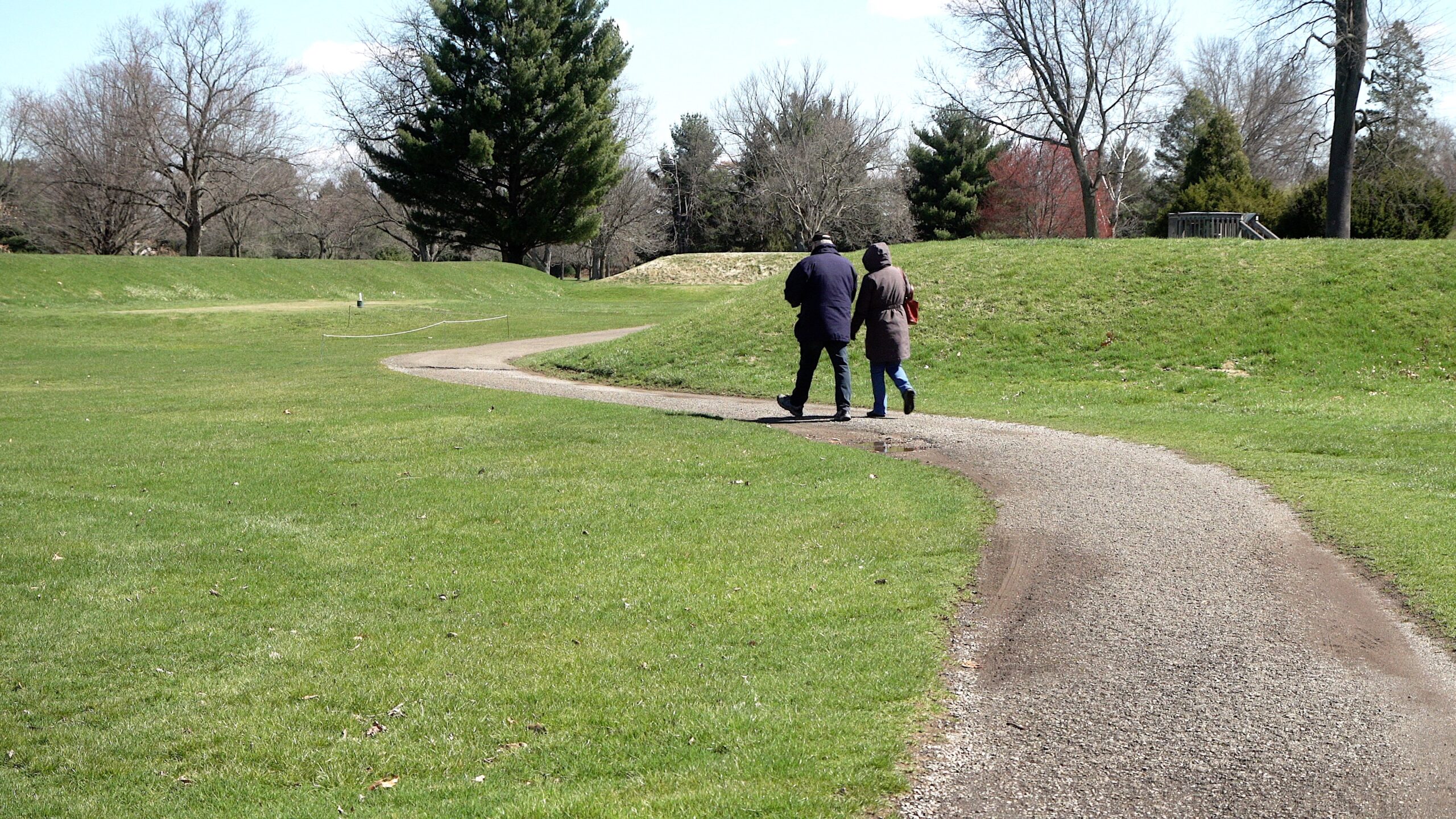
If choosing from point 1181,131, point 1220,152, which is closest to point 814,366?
point 1220,152

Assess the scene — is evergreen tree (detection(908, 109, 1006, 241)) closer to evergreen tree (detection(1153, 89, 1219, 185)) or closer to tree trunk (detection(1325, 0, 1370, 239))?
evergreen tree (detection(1153, 89, 1219, 185))

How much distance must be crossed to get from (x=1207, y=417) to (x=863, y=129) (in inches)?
2361

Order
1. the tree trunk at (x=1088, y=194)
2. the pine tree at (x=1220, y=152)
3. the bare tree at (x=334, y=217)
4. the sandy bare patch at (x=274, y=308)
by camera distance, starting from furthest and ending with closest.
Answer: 1. the bare tree at (x=334, y=217)
2. the pine tree at (x=1220, y=152)
3. the tree trunk at (x=1088, y=194)
4. the sandy bare patch at (x=274, y=308)

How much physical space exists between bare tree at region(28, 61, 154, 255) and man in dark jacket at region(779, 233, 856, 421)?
51.8 metres

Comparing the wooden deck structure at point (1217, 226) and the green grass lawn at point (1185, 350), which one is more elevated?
the wooden deck structure at point (1217, 226)

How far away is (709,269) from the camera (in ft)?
195

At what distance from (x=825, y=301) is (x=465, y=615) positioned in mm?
7709

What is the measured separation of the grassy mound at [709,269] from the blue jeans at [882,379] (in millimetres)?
43629

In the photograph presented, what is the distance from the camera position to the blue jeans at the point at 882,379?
13.2 meters

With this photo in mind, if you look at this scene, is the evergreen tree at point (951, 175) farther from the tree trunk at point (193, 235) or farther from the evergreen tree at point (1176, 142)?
the tree trunk at point (193, 235)

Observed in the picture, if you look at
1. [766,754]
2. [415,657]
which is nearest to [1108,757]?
[766,754]

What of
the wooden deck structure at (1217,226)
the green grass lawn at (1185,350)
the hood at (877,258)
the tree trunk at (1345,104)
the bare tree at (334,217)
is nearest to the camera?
the green grass lawn at (1185,350)

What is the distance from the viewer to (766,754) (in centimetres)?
410

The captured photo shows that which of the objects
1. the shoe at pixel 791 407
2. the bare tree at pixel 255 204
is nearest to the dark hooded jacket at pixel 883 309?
the shoe at pixel 791 407
